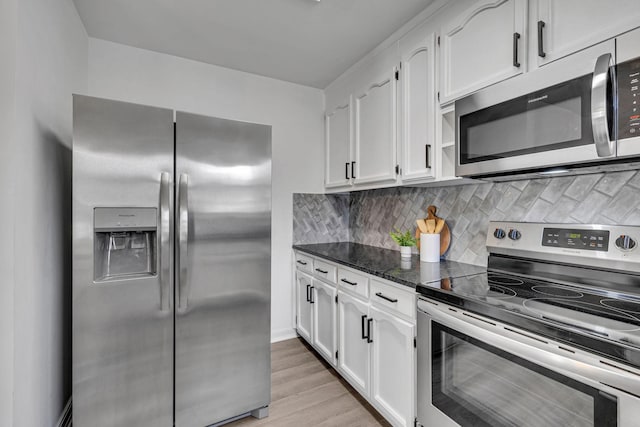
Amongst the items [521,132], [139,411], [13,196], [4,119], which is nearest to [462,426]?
[521,132]

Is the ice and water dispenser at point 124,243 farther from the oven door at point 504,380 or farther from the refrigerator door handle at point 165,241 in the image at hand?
the oven door at point 504,380

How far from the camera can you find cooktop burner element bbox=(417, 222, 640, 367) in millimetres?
896

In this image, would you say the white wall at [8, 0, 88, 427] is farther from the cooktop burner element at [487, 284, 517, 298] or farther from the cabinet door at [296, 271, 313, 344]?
the cooktop burner element at [487, 284, 517, 298]

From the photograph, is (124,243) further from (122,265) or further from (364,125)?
(364,125)

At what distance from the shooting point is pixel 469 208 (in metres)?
1.96

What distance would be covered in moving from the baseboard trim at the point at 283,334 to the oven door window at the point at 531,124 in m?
2.23

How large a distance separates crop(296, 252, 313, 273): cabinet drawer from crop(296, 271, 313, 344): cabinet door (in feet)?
0.19

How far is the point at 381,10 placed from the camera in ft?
6.12

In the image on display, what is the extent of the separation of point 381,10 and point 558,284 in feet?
5.92

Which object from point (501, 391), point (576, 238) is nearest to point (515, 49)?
point (576, 238)

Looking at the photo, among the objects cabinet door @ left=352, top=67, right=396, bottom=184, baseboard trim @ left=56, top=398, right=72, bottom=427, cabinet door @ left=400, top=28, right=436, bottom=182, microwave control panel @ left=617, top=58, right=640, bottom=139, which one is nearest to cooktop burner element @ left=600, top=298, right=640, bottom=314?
microwave control panel @ left=617, top=58, right=640, bottom=139

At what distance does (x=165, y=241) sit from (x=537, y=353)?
1.64 m

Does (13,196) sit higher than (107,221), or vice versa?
(13,196)

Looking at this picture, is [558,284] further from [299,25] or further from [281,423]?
[299,25]
